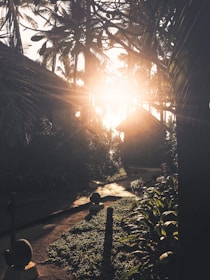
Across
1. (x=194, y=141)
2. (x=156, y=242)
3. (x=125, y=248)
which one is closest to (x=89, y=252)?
(x=125, y=248)

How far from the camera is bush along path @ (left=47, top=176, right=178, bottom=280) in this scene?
15.1ft

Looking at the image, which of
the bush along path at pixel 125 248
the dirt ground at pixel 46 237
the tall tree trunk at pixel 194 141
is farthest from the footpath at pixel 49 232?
the tall tree trunk at pixel 194 141

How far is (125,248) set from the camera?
5996 mm

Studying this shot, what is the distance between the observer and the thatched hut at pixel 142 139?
28.4 meters

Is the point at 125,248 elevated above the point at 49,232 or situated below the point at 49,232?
above

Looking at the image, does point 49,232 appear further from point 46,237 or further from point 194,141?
point 194,141

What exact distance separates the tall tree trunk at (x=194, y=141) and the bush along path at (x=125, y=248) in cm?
188

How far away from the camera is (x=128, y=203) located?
1048cm

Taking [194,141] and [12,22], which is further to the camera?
[12,22]

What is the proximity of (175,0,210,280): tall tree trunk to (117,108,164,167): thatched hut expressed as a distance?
2528cm

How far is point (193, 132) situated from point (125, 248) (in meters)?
4.04

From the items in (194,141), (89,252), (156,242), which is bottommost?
(89,252)

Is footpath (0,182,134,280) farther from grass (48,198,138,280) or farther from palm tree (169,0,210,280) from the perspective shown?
palm tree (169,0,210,280)

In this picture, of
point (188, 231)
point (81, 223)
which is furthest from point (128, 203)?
point (188, 231)
